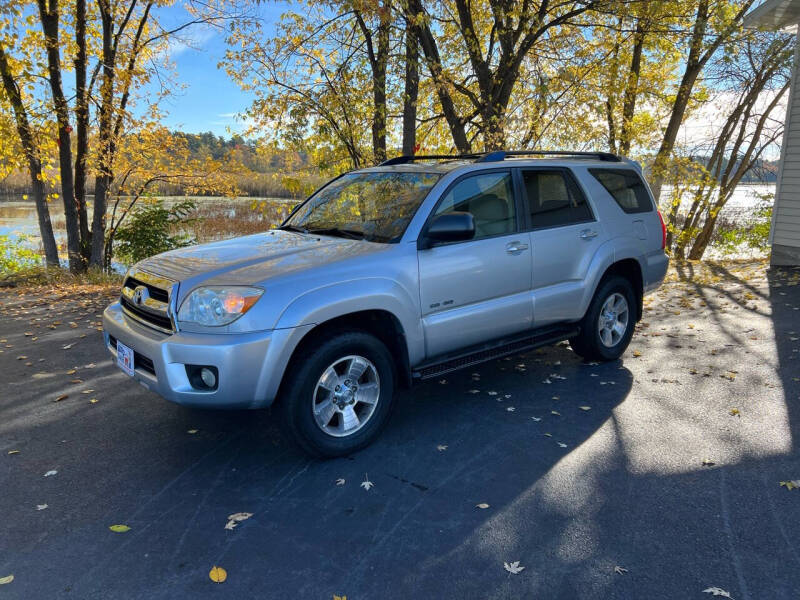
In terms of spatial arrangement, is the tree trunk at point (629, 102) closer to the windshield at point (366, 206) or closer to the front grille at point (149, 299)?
the windshield at point (366, 206)

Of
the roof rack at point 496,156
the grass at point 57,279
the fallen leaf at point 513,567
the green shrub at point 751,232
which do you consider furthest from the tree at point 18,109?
the green shrub at point 751,232

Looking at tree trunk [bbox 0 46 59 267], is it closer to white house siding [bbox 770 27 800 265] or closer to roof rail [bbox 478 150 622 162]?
roof rail [bbox 478 150 622 162]

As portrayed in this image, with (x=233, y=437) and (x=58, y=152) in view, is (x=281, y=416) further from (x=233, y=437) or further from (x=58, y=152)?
(x=58, y=152)

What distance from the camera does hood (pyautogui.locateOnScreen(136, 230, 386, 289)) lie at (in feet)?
11.5

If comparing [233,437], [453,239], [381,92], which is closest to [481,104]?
[381,92]

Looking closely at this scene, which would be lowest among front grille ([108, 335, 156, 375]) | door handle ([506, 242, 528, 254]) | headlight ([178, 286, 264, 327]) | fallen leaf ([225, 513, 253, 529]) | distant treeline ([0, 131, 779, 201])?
fallen leaf ([225, 513, 253, 529])

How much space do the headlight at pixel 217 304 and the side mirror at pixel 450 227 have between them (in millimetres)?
1261

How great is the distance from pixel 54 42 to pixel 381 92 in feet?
25.6

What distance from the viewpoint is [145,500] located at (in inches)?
128

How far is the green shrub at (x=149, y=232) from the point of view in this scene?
1442 centimetres

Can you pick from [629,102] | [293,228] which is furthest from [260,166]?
[293,228]

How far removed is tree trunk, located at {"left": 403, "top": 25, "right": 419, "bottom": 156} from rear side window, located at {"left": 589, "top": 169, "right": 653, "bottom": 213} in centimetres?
446

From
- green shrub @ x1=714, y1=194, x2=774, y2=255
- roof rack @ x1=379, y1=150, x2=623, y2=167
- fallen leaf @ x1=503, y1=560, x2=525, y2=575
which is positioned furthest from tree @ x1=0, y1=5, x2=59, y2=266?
green shrub @ x1=714, y1=194, x2=774, y2=255

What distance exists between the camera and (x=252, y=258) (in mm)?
3797
